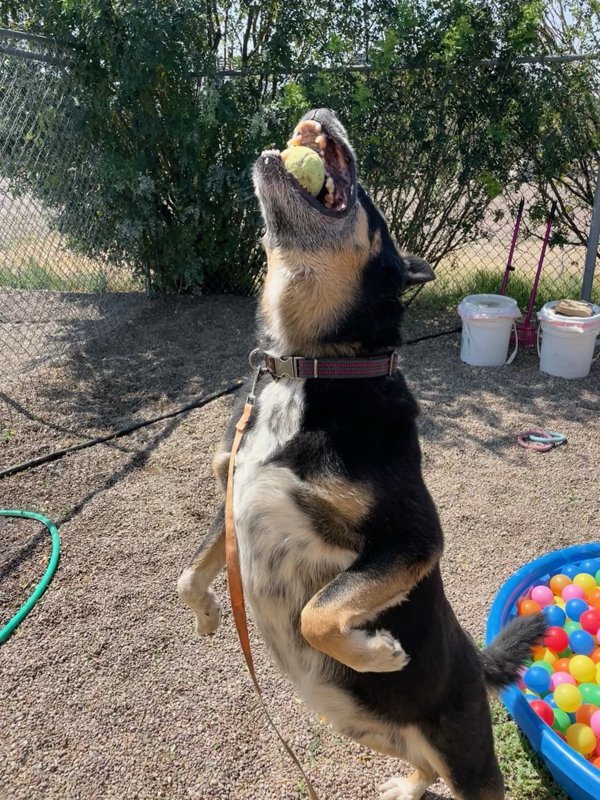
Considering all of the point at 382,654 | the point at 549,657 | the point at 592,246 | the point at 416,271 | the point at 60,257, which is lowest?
the point at 549,657

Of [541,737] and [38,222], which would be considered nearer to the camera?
[541,737]

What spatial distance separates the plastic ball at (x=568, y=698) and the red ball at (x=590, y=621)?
1.61ft

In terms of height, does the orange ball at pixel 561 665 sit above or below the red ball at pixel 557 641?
below

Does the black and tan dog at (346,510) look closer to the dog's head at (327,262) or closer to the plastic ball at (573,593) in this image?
the dog's head at (327,262)

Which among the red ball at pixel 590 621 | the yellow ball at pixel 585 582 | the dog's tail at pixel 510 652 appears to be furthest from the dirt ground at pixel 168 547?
the dog's tail at pixel 510 652

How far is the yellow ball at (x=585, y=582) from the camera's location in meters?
3.22

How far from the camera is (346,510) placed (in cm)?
178

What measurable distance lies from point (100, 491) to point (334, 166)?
2.74 metres

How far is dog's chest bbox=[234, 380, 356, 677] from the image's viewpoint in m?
1.86

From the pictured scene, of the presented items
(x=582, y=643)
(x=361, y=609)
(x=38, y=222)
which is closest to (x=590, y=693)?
(x=582, y=643)

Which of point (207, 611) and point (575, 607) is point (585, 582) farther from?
point (207, 611)

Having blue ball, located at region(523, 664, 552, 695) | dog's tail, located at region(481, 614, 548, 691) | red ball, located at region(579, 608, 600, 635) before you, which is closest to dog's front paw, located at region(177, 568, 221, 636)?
dog's tail, located at region(481, 614, 548, 691)

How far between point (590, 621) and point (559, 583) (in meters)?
0.23

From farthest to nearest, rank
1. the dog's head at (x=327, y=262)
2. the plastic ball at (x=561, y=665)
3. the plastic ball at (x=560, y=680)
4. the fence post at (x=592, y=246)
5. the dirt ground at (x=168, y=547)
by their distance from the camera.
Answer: the fence post at (x=592, y=246), the plastic ball at (x=561, y=665), the plastic ball at (x=560, y=680), the dirt ground at (x=168, y=547), the dog's head at (x=327, y=262)
